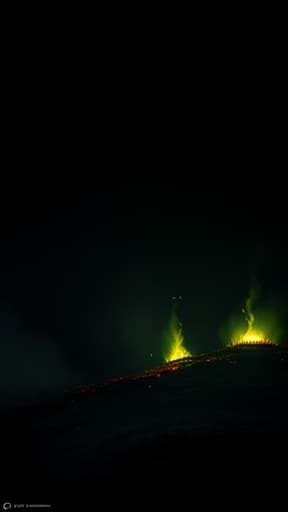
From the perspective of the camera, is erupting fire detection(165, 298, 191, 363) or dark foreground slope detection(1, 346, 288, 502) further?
erupting fire detection(165, 298, 191, 363)

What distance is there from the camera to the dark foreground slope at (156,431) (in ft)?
28.2

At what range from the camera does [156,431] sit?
1134 cm

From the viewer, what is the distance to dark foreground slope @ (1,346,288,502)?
860 centimetres

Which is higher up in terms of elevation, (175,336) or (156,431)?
(175,336)

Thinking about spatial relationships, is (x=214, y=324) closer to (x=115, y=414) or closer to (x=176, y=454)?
(x=115, y=414)

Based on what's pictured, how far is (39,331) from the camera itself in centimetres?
7594

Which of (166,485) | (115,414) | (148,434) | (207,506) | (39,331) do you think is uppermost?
(39,331)

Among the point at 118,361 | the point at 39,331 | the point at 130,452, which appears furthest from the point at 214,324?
the point at 130,452

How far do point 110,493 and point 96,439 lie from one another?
163 inches

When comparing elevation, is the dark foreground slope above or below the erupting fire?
below

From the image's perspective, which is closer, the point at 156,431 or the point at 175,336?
the point at 156,431

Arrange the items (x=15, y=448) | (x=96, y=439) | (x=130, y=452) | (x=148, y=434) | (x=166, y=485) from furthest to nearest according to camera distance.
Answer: (x=15, y=448) < (x=96, y=439) < (x=148, y=434) < (x=130, y=452) < (x=166, y=485)

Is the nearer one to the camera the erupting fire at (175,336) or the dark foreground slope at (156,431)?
the dark foreground slope at (156,431)

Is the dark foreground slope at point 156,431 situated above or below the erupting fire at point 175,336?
below
